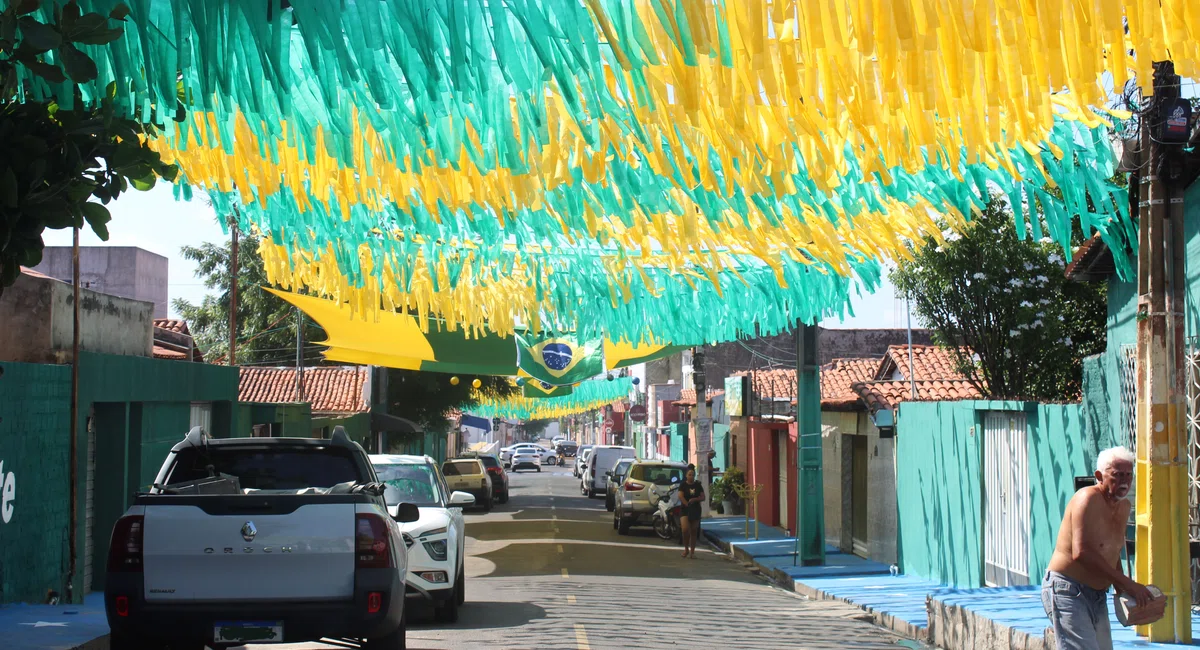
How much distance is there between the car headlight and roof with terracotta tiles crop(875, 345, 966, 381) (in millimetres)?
12044

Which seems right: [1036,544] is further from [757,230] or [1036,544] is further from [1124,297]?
[757,230]

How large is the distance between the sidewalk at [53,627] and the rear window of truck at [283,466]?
65.8 inches

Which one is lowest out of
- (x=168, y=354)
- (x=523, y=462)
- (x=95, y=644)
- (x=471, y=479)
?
(x=523, y=462)

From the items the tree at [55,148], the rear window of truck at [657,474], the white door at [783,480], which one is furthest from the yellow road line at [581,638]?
the white door at [783,480]

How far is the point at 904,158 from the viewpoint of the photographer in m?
5.90

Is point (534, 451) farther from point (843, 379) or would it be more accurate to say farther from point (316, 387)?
point (843, 379)

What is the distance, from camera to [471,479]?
118ft

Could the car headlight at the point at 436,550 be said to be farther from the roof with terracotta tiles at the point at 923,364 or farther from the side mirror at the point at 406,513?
the roof with terracotta tiles at the point at 923,364

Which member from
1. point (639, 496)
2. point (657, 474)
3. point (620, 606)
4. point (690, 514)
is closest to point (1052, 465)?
point (620, 606)

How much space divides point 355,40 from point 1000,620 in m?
8.21

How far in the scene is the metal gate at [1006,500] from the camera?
1411 cm

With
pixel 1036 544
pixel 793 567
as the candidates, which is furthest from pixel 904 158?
pixel 793 567

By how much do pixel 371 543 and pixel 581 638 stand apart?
12.2 feet

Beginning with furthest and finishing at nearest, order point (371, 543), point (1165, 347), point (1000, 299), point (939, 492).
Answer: point (939, 492) → point (1000, 299) → point (1165, 347) → point (371, 543)
